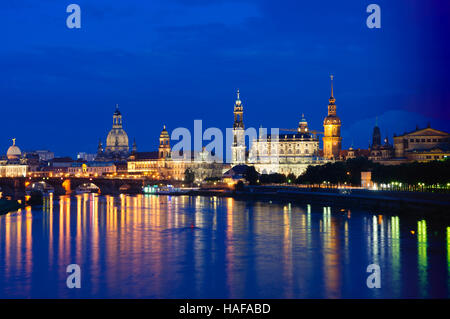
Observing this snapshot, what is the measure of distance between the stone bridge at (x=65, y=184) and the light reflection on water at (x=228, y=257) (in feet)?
207

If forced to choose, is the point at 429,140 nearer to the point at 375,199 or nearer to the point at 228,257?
the point at 375,199

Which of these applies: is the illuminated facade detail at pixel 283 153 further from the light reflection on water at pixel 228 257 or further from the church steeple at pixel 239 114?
the light reflection on water at pixel 228 257

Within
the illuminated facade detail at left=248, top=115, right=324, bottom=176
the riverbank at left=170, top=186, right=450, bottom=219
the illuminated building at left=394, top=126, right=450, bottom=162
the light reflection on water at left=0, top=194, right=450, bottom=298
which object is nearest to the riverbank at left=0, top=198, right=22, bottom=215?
the light reflection on water at left=0, top=194, right=450, bottom=298

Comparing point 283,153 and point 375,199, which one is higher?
point 283,153

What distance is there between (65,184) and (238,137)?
56336mm

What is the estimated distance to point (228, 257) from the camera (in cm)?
3719

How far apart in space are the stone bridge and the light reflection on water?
63.0 m

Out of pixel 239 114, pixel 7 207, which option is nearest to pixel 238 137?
pixel 239 114

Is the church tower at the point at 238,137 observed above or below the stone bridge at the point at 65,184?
above

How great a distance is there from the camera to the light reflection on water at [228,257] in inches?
1136

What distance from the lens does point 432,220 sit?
5247 centimetres

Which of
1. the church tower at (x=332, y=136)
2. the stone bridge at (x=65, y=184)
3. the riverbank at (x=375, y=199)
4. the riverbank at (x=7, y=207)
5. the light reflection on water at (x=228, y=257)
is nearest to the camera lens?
the light reflection on water at (x=228, y=257)

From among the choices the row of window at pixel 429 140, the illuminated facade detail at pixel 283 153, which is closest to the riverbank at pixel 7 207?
the row of window at pixel 429 140
